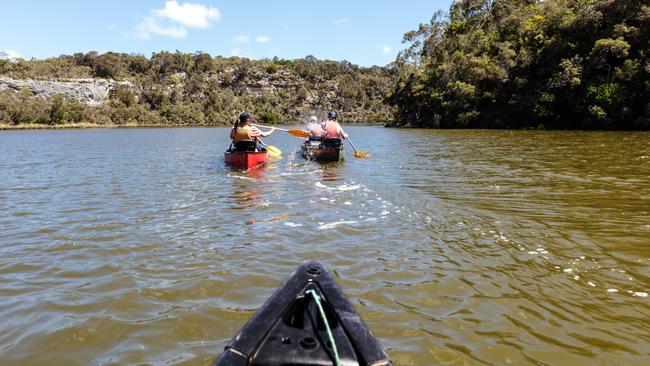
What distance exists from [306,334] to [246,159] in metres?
11.3

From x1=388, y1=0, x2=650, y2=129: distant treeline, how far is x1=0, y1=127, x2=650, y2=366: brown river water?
81.6 feet

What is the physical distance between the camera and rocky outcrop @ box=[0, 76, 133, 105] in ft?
305

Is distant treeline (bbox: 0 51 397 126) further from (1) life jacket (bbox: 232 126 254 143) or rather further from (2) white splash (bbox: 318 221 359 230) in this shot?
(2) white splash (bbox: 318 221 359 230)

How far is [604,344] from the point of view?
10.8 ft

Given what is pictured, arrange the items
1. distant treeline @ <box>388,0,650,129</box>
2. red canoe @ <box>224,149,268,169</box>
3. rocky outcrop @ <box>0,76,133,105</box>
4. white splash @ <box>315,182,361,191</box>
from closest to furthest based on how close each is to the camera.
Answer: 1. white splash @ <box>315,182,361,191</box>
2. red canoe @ <box>224,149,268,169</box>
3. distant treeline @ <box>388,0,650,129</box>
4. rocky outcrop @ <box>0,76,133,105</box>

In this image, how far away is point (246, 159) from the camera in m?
13.5

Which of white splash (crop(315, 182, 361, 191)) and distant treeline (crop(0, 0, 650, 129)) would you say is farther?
distant treeline (crop(0, 0, 650, 129))

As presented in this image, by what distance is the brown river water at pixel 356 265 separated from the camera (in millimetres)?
3422

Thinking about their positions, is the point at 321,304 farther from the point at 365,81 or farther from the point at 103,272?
the point at 365,81

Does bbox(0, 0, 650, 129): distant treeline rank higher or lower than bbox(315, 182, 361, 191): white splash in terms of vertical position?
higher

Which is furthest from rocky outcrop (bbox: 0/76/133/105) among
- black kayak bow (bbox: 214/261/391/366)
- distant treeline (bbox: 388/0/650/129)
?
black kayak bow (bbox: 214/261/391/366)

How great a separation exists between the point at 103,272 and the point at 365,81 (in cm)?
14547

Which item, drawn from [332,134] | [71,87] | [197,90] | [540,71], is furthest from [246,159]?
[197,90]

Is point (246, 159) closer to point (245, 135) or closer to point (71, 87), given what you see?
point (245, 135)
